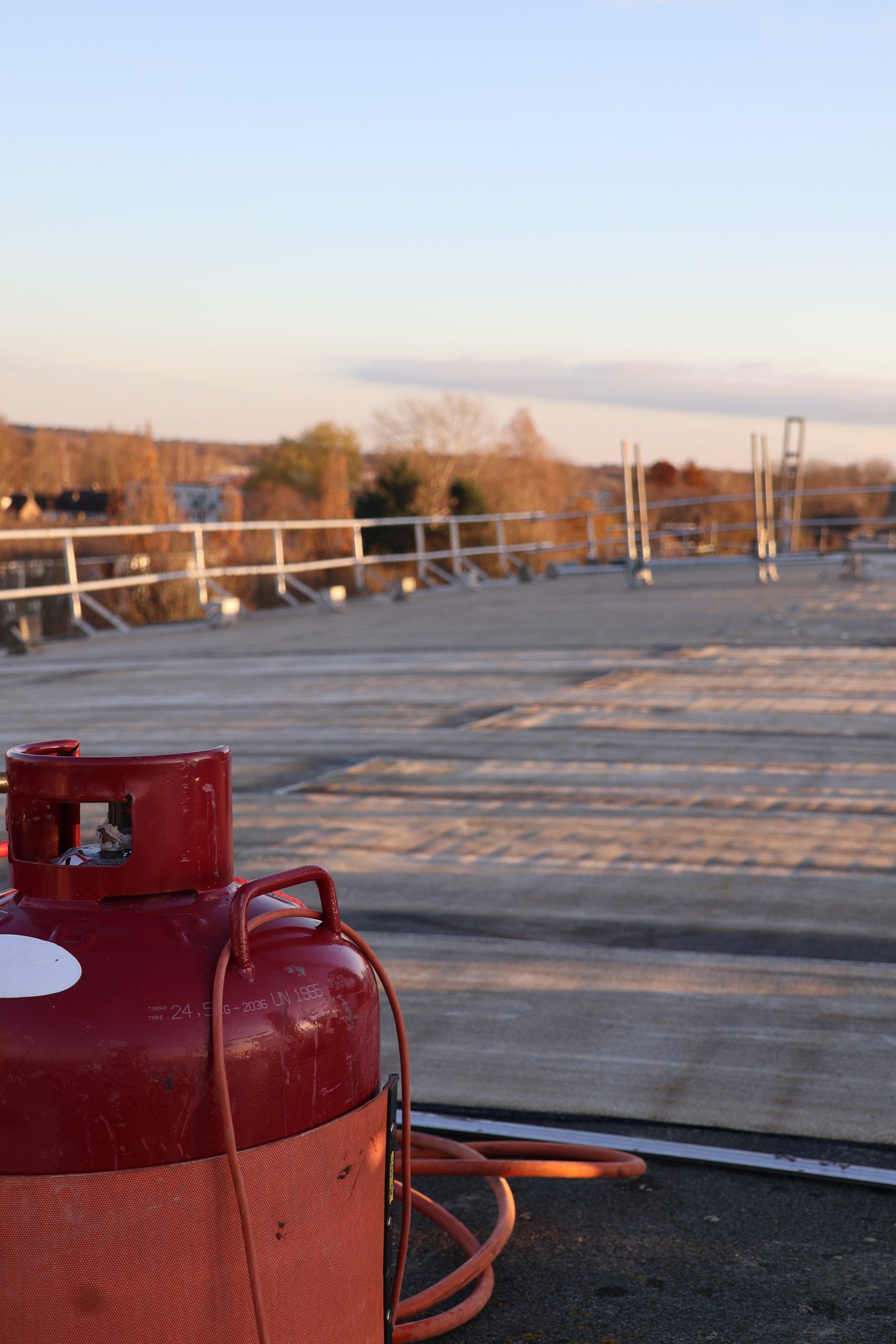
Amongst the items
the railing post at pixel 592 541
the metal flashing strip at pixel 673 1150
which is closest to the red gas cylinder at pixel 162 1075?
the metal flashing strip at pixel 673 1150

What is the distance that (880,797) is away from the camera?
5141 mm

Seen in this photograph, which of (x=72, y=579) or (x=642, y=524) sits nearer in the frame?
(x=72, y=579)

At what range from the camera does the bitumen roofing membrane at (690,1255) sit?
78.3 inches

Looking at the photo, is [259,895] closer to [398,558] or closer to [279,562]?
[279,562]

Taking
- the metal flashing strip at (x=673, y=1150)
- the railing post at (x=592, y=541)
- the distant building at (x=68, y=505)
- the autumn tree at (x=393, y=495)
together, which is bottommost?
the metal flashing strip at (x=673, y=1150)

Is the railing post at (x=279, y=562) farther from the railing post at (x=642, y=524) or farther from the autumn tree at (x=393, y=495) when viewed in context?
the autumn tree at (x=393, y=495)

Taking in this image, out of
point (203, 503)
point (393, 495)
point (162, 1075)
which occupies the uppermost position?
point (203, 503)

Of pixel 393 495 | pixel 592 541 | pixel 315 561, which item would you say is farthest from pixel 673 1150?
pixel 393 495

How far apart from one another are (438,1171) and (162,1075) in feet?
3.51

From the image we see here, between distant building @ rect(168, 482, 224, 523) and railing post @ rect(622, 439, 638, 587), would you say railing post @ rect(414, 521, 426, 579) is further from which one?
distant building @ rect(168, 482, 224, 523)

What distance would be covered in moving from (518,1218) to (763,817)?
2.75 meters

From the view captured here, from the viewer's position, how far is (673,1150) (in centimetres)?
256

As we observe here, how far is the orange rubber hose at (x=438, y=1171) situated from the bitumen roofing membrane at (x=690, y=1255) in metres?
0.04

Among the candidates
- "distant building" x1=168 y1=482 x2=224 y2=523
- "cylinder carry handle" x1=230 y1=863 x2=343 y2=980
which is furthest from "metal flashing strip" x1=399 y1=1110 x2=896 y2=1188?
"distant building" x1=168 y1=482 x2=224 y2=523
